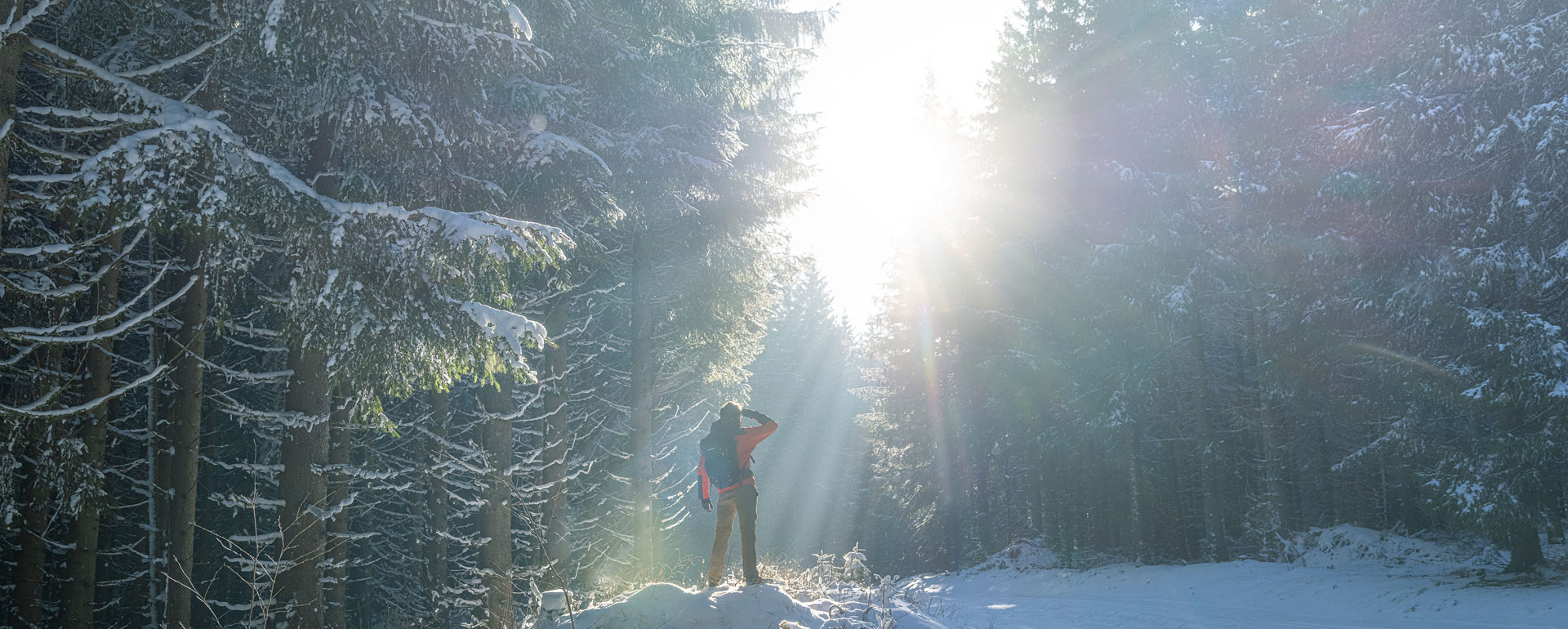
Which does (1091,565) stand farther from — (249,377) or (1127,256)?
(249,377)

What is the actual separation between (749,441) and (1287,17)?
16.1 metres

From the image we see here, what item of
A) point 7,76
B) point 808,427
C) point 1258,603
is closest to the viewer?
point 7,76

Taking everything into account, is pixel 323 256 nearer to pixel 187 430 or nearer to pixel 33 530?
pixel 187 430

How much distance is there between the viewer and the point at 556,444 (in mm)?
11969

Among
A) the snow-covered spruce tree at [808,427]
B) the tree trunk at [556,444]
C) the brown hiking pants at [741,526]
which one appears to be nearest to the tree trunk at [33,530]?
the tree trunk at [556,444]

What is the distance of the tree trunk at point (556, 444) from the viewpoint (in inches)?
469

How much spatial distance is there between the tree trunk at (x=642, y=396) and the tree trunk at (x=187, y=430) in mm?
6252

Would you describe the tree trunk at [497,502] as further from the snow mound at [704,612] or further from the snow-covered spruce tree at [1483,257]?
the snow-covered spruce tree at [1483,257]

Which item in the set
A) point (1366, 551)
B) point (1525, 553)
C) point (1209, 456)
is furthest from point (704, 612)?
point (1209, 456)

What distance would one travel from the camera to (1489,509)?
12.3 meters

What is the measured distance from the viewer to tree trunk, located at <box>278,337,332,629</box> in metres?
7.03

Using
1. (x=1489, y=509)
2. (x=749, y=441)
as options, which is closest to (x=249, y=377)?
(x=749, y=441)

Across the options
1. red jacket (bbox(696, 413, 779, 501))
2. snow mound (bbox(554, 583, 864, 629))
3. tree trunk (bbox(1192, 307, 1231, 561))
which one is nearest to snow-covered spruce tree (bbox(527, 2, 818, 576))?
red jacket (bbox(696, 413, 779, 501))

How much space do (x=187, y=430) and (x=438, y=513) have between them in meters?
4.17
